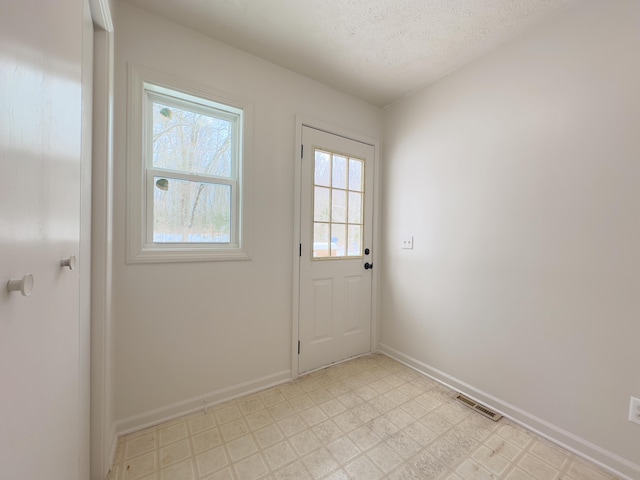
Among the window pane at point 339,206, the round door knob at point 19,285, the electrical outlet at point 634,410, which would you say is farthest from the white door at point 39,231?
the electrical outlet at point 634,410

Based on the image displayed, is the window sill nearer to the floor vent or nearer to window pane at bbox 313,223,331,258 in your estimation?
window pane at bbox 313,223,331,258

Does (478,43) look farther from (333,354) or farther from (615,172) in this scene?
Result: (333,354)

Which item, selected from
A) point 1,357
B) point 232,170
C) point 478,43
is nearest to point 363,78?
point 478,43

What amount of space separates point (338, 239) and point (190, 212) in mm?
1238

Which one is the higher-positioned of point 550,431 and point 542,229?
point 542,229

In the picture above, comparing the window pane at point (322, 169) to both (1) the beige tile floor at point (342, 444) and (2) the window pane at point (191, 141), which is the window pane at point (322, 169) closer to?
(2) the window pane at point (191, 141)

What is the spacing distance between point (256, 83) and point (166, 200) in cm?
107

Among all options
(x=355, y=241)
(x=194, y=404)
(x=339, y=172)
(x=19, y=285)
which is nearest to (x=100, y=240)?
(x=19, y=285)

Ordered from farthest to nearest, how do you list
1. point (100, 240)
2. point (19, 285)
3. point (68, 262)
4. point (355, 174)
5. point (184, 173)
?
point (355, 174) < point (184, 173) < point (100, 240) < point (68, 262) < point (19, 285)

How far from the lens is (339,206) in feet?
7.95

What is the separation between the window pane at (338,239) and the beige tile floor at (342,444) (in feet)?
3.69

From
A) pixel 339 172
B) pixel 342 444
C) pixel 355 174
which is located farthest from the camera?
pixel 355 174

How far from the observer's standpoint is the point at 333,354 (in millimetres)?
2412

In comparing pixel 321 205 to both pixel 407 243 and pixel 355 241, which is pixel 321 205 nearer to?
pixel 355 241
